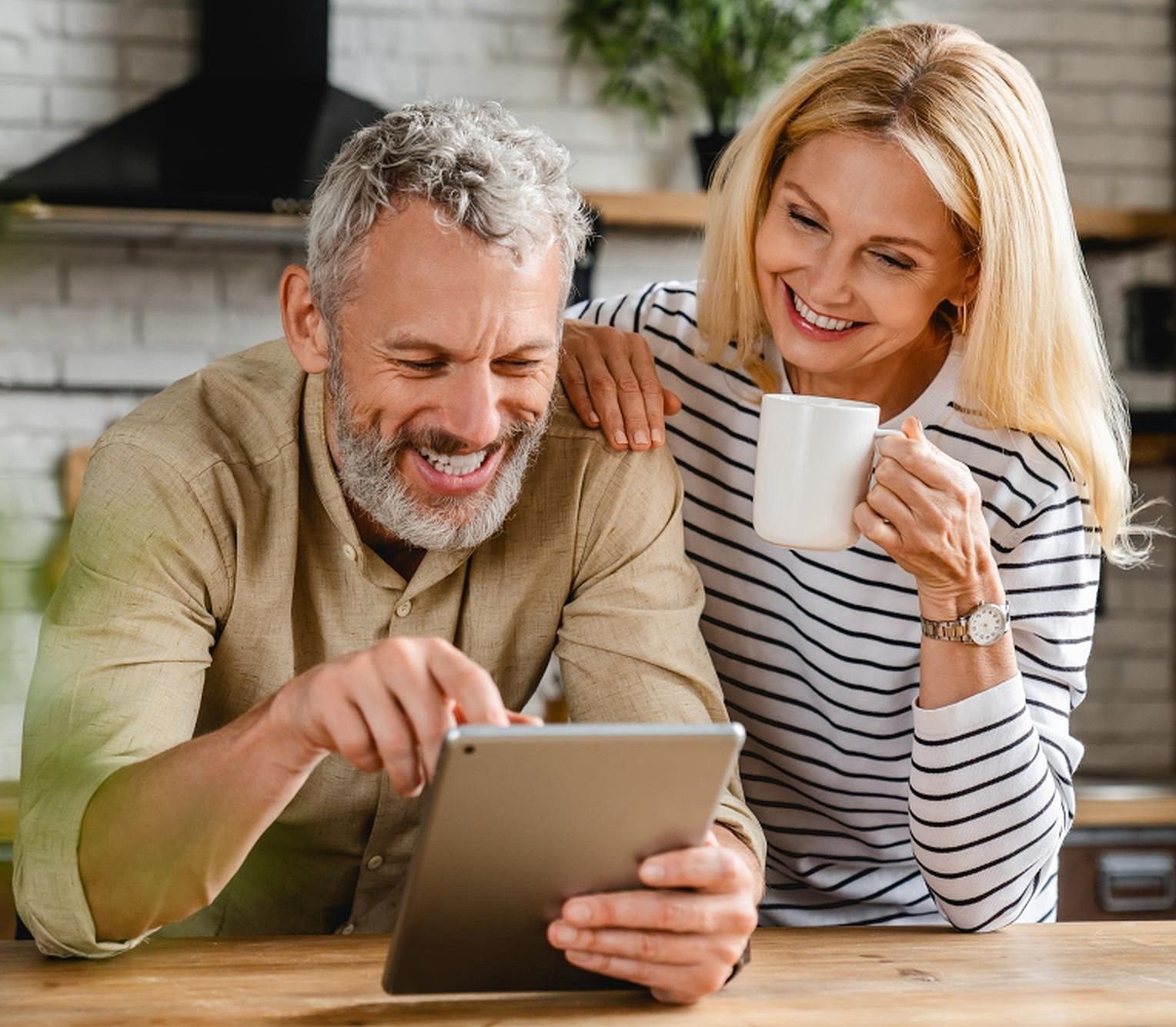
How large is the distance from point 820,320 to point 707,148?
173 centimetres

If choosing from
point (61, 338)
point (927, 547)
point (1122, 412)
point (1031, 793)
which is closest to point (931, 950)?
point (1031, 793)

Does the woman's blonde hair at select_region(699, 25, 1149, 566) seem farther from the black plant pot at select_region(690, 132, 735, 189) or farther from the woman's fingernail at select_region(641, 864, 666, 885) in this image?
the black plant pot at select_region(690, 132, 735, 189)

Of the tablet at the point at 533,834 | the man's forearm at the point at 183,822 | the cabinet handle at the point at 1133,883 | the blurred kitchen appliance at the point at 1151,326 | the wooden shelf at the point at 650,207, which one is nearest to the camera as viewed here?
the tablet at the point at 533,834

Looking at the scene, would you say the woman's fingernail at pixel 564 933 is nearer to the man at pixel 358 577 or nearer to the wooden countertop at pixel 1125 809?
the man at pixel 358 577

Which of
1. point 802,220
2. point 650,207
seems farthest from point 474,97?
point 802,220

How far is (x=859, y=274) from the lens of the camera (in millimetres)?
1341

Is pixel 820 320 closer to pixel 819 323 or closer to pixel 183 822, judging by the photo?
pixel 819 323

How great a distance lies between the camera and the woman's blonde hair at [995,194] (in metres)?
1.33

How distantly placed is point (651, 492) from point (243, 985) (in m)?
0.59

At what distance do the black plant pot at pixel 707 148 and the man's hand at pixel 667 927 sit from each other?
2.26m

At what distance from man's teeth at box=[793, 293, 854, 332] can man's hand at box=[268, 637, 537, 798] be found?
2.07 ft

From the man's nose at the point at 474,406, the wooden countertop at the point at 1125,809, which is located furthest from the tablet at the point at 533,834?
the wooden countertop at the point at 1125,809

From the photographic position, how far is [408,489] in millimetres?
1218

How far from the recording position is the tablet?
0.81m
